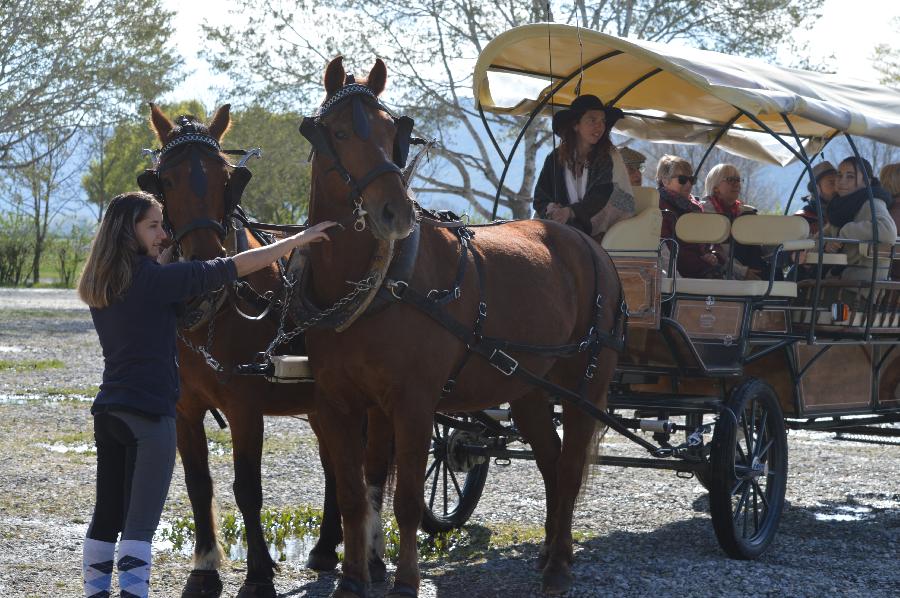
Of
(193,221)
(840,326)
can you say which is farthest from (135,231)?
(840,326)

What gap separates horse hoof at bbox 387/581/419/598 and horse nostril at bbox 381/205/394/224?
1540 mm

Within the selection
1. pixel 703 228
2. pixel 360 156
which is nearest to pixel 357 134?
pixel 360 156

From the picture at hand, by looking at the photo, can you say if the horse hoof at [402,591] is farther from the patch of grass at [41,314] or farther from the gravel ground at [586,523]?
the patch of grass at [41,314]

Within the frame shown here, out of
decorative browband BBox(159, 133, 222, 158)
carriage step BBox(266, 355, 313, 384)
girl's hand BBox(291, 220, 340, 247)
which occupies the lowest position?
carriage step BBox(266, 355, 313, 384)

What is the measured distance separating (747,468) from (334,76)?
337 centimetres

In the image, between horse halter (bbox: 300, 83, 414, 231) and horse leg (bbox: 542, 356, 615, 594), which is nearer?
horse halter (bbox: 300, 83, 414, 231)

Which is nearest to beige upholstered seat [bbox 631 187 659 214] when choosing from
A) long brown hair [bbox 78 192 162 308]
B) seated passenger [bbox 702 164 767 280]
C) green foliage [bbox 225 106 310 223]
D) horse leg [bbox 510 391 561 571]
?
seated passenger [bbox 702 164 767 280]

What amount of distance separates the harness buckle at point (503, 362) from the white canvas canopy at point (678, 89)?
6.01 ft

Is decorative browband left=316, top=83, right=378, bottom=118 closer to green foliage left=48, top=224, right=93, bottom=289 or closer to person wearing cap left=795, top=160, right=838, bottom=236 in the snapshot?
person wearing cap left=795, top=160, right=838, bottom=236

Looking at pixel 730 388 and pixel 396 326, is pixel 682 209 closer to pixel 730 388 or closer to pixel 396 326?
pixel 730 388

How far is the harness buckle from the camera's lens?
5.08 m

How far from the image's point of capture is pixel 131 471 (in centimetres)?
412

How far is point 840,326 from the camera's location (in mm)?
6871

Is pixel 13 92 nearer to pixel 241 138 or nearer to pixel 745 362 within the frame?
pixel 241 138
